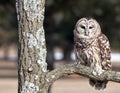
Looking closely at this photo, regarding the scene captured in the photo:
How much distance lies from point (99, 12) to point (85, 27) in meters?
25.4

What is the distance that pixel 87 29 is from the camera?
834 cm

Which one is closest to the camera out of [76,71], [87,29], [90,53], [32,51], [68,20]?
[32,51]

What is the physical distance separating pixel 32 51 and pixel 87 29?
113 inches

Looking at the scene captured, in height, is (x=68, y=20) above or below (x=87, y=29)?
above

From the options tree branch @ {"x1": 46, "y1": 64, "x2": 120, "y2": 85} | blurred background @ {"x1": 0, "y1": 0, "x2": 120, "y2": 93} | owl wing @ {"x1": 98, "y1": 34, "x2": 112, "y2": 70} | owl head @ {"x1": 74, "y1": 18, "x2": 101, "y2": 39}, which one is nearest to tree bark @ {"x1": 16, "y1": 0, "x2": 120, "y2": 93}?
tree branch @ {"x1": 46, "y1": 64, "x2": 120, "y2": 85}

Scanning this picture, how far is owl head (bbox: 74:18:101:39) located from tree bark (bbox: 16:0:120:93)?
2617 mm

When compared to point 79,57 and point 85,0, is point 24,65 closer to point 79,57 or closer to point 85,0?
point 79,57

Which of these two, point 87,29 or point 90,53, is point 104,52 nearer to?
point 90,53

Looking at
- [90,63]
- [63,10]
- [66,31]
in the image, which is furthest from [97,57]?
[66,31]

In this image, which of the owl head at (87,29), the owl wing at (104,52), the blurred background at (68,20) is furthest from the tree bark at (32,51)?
the blurred background at (68,20)

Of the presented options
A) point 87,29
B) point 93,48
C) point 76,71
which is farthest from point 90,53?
point 76,71

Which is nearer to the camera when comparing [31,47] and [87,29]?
[31,47]

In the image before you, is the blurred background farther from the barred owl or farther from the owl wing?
the owl wing

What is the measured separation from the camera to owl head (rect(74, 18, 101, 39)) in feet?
26.9
